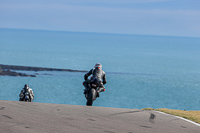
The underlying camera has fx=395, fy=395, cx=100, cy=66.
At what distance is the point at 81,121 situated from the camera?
10406mm

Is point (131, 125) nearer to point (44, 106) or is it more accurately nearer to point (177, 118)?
point (177, 118)

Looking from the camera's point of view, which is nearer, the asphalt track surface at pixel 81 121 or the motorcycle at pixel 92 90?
the asphalt track surface at pixel 81 121

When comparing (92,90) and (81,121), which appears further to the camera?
(92,90)

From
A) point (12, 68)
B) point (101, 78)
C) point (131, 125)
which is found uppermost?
point (12, 68)

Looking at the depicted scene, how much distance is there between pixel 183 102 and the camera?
472 feet

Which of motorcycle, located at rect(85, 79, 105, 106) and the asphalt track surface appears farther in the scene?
motorcycle, located at rect(85, 79, 105, 106)

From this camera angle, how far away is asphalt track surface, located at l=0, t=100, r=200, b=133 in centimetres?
A: 917

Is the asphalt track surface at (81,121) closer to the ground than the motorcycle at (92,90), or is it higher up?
closer to the ground

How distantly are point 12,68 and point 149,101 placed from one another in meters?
64.8

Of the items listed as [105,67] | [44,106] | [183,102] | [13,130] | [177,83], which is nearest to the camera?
[13,130]

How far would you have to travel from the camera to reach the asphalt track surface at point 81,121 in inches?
361

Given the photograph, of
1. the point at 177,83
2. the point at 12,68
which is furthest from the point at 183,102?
the point at 12,68

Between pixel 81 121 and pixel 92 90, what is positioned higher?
pixel 92 90

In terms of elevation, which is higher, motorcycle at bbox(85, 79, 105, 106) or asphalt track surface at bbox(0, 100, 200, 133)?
motorcycle at bbox(85, 79, 105, 106)
